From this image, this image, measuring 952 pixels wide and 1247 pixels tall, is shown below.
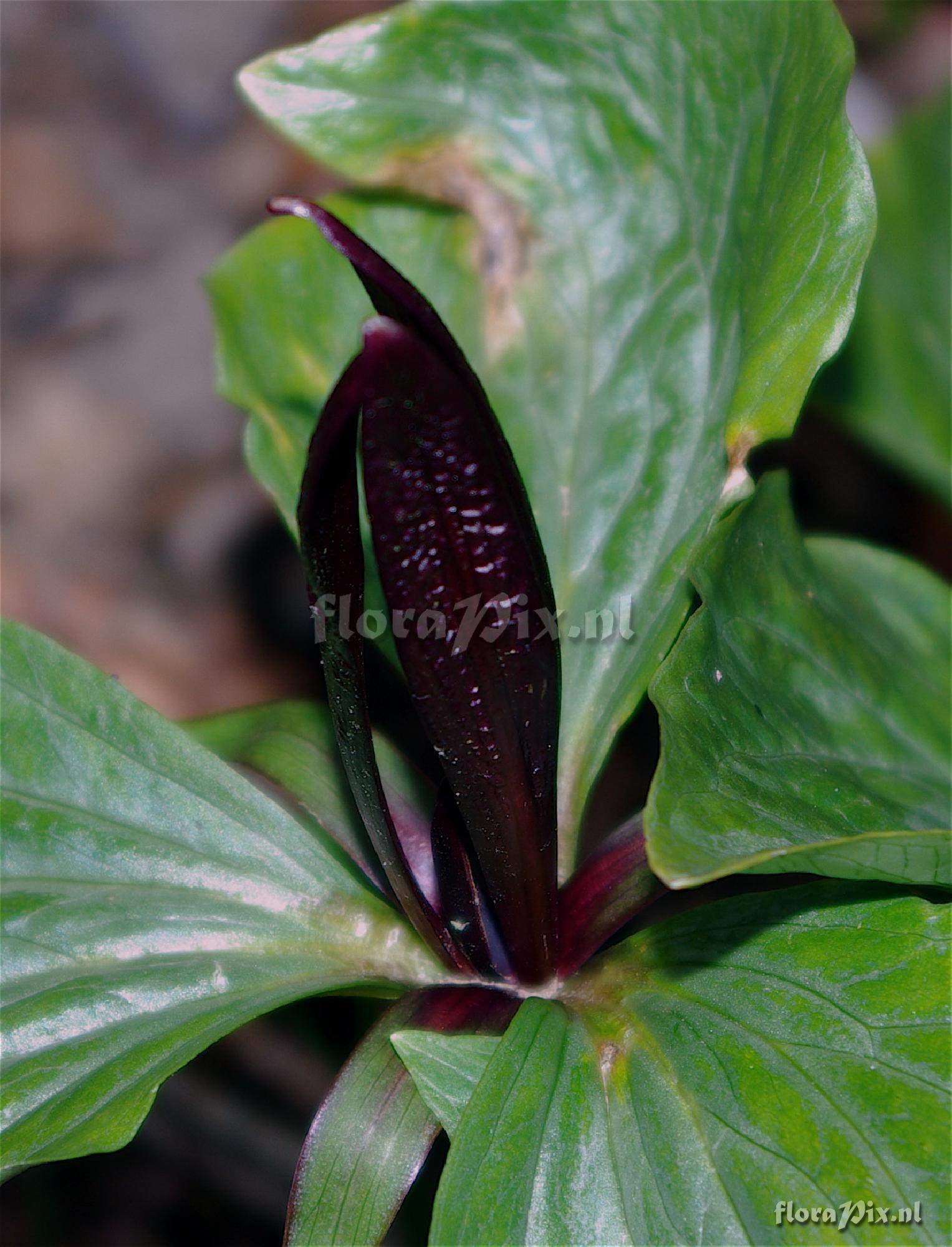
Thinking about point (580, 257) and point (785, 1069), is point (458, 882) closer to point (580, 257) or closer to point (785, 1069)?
point (785, 1069)

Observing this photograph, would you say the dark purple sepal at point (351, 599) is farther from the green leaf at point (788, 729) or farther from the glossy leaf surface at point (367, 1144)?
the green leaf at point (788, 729)

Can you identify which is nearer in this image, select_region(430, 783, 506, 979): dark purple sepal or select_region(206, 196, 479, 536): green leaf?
select_region(430, 783, 506, 979): dark purple sepal

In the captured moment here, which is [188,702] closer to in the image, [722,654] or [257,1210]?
[257,1210]

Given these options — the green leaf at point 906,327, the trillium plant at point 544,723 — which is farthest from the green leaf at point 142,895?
the green leaf at point 906,327

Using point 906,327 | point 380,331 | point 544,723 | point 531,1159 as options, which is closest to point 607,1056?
point 531,1159

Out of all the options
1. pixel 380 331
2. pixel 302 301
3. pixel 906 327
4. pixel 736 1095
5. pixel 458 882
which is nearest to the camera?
pixel 380 331

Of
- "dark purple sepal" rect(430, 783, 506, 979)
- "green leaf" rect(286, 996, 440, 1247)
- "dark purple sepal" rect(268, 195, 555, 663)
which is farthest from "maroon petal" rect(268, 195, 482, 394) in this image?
"green leaf" rect(286, 996, 440, 1247)

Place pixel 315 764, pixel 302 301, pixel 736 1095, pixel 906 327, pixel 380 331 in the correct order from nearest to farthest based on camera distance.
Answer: pixel 380 331
pixel 736 1095
pixel 315 764
pixel 302 301
pixel 906 327

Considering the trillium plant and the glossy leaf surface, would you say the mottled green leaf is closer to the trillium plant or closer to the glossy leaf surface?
the trillium plant
